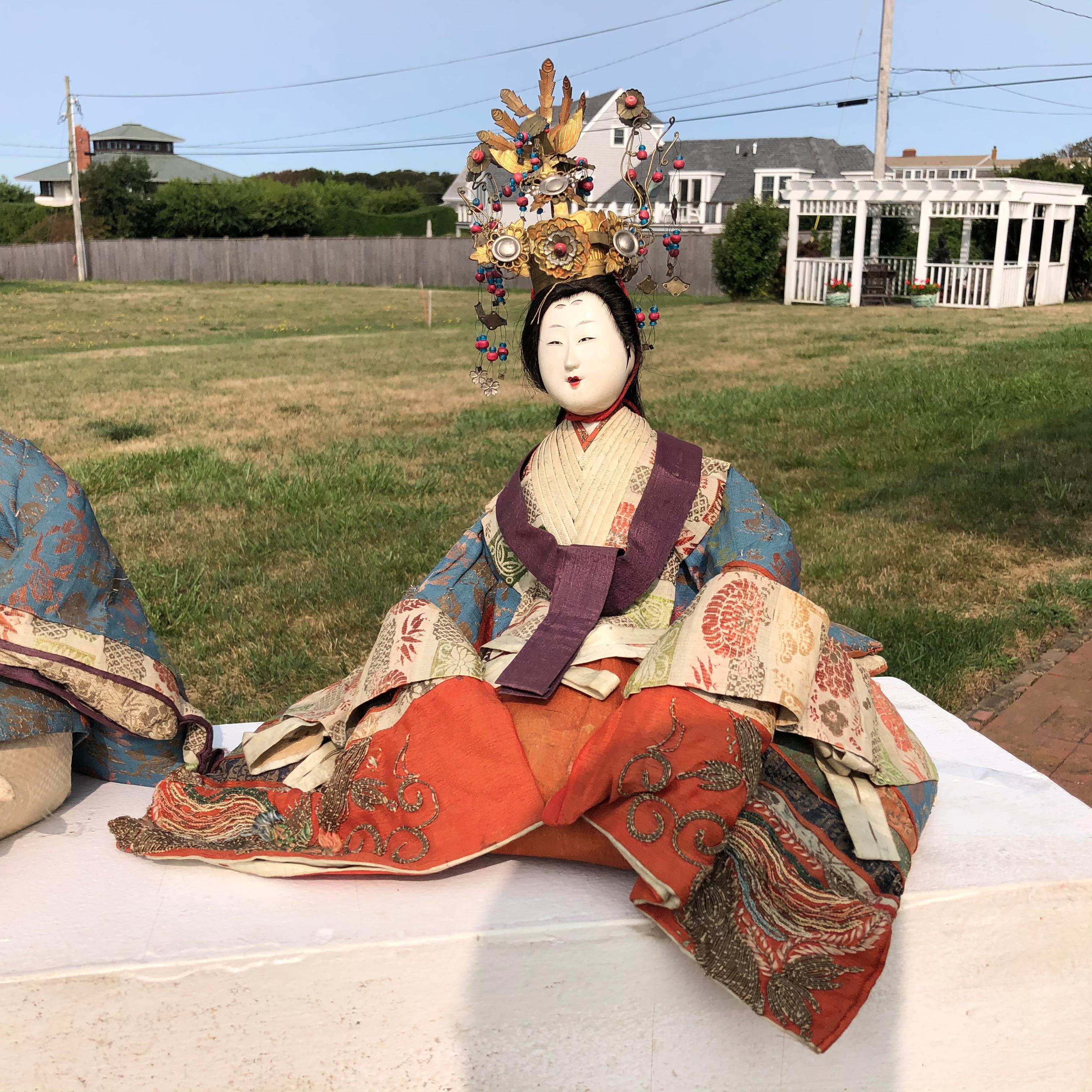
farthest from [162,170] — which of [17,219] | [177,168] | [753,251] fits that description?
[753,251]

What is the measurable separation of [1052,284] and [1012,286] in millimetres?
1918

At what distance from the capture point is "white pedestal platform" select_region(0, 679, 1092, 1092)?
184 cm

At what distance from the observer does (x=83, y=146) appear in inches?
1268

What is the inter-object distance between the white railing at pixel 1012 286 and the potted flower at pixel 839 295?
2.45 meters

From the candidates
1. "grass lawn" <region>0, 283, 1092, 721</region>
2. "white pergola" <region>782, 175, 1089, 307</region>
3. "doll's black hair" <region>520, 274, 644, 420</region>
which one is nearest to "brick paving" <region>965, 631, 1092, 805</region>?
"grass lawn" <region>0, 283, 1092, 721</region>

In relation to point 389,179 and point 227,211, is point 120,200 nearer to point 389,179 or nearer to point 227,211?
point 227,211

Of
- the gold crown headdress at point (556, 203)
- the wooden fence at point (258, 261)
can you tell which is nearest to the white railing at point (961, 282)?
the wooden fence at point (258, 261)

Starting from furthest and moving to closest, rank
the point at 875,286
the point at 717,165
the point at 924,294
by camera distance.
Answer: the point at 717,165 < the point at 875,286 < the point at 924,294

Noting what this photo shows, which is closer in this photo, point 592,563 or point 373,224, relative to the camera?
point 592,563

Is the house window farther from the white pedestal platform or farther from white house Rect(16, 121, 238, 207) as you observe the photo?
the white pedestal platform

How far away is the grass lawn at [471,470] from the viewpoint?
4453 millimetres

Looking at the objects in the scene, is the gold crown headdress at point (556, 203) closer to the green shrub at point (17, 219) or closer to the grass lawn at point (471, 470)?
the grass lawn at point (471, 470)

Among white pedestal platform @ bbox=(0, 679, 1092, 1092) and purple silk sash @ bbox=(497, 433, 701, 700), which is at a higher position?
purple silk sash @ bbox=(497, 433, 701, 700)

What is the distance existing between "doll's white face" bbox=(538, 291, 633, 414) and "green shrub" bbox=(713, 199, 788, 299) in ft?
66.1
